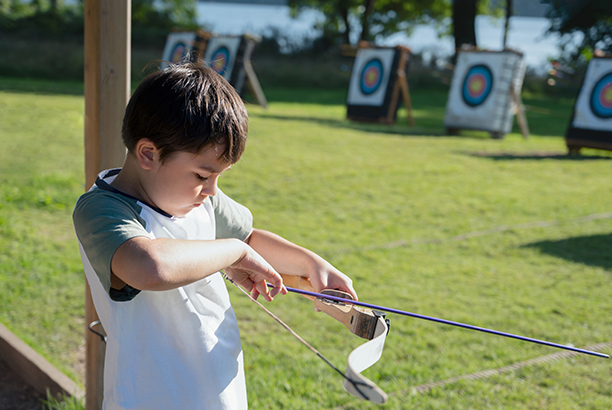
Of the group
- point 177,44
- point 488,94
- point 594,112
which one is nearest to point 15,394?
point 594,112

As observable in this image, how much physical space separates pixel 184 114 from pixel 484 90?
9014 mm

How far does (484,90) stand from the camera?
30.1 feet

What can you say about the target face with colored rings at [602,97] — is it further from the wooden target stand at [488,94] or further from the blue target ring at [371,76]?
the blue target ring at [371,76]

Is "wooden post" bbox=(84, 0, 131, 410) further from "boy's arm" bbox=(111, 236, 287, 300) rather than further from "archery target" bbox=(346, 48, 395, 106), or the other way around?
"archery target" bbox=(346, 48, 395, 106)

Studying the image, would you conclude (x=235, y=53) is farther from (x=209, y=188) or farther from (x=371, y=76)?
(x=209, y=188)

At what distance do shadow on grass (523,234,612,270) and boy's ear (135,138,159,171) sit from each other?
10.6 ft

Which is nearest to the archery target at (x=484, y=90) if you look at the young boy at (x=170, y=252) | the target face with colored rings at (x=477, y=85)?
the target face with colored rings at (x=477, y=85)

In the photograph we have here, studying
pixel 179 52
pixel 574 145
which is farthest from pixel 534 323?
pixel 179 52

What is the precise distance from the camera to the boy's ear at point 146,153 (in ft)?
3.08

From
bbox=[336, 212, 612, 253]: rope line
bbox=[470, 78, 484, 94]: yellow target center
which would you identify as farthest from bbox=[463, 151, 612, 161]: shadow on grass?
bbox=[336, 212, 612, 253]: rope line

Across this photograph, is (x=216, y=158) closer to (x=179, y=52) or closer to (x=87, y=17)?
(x=87, y=17)

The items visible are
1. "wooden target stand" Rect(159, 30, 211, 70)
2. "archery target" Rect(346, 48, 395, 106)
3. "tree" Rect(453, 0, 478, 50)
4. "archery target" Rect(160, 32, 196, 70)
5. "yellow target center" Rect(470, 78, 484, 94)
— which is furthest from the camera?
"tree" Rect(453, 0, 478, 50)

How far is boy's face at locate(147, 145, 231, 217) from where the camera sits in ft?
3.09

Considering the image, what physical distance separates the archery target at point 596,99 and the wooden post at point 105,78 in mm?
7512
